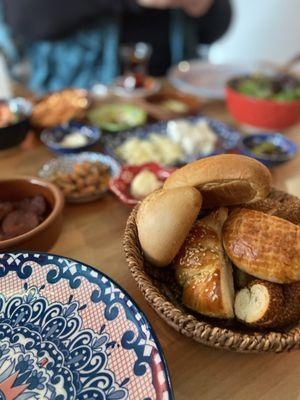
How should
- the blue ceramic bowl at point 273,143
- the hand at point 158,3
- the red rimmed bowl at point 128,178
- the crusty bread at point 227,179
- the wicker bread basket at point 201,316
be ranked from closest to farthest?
the wicker bread basket at point 201,316 → the crusty bread at point 227,179 → the red rimmed bowl at point 128,178 → the blue ceramic bowl at point 273,143 → the hand at point 158,3

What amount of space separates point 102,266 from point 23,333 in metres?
0.17

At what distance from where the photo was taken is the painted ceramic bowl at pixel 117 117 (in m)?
1.05

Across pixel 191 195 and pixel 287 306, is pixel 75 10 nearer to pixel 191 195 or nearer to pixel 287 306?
pixel 191 195

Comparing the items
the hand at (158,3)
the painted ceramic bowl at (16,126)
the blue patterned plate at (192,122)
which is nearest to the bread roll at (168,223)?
the blue patterned plate at (192,122)

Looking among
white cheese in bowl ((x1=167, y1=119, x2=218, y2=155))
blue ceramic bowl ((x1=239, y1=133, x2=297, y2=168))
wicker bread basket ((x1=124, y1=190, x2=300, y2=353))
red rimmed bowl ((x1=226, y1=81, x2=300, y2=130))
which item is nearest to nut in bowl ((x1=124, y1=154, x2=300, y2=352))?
wicker bread basket ((x1=124, y1=190, x2=300, y2=353))

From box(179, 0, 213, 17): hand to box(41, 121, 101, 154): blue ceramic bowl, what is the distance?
84cm

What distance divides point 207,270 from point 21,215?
34 cm

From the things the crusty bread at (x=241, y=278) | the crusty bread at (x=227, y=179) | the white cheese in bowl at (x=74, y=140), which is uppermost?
the crusty bread at (x=227, y=179)

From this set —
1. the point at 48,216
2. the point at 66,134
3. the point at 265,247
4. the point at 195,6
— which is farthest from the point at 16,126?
the point at 195,6

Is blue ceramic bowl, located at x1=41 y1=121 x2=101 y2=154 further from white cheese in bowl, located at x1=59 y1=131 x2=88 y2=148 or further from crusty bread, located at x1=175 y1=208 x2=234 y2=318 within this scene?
crusty bread, located at x1=175 y1=208 x2=234 y2=318

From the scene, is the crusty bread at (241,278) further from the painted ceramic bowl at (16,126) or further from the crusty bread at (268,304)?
the painted ceramic bowl at (16,126)

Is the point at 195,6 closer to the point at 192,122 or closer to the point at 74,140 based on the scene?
the point at 192,122

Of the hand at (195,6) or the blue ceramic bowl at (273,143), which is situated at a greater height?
the hand at (195,6)

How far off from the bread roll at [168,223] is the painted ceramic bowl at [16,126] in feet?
1.75
